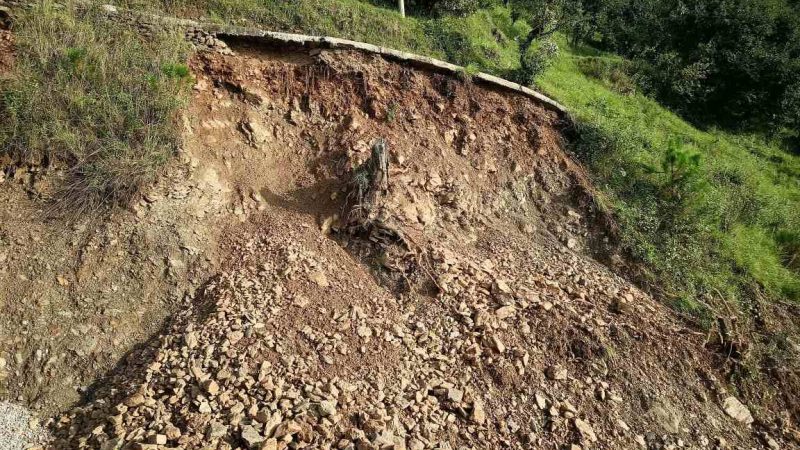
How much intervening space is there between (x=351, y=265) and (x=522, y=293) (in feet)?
5.83

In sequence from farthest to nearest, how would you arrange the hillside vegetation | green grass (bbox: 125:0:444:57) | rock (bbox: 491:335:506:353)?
green grass (bbox: 125:0:444:57), the hillside vegetation, rock (bbox: 491:335:506:353)

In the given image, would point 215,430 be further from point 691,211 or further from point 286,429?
point 691,211

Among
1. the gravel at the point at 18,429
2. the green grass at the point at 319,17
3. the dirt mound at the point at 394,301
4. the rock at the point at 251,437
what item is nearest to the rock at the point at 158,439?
the dirt mound at the point at 394,301

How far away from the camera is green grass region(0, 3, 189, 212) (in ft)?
14.6

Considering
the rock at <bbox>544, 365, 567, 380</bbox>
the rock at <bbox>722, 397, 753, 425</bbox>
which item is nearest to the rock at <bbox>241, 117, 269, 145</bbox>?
the rock at <bbox>544, 365, 567, 380</bbox>

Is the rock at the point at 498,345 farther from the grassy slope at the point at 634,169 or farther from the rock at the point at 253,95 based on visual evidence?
the rock at the point at 253,95

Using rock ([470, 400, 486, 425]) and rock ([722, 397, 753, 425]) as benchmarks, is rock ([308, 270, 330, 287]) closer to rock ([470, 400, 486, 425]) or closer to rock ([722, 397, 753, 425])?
rock ([470, 400, 486, 425])

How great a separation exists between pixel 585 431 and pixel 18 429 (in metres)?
4.29

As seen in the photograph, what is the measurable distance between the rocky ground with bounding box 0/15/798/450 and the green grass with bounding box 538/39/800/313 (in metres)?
0.55

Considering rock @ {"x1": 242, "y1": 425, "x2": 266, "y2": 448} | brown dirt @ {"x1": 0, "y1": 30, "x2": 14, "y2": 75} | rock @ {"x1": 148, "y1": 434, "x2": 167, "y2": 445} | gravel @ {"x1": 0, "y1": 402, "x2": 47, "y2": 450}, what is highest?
brown dirt @ {"x1": 0, "y1": 30, "x2": 14, "y2": 75}

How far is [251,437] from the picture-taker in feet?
10.1

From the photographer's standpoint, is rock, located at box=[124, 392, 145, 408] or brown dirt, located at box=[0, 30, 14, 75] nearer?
rock, located at box=[124, 392, 145, 408]

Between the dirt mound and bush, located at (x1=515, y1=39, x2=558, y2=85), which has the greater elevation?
bush, located at (x1=515, y1=39, x2=558, y2=85)

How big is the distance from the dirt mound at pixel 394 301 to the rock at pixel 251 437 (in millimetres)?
11
